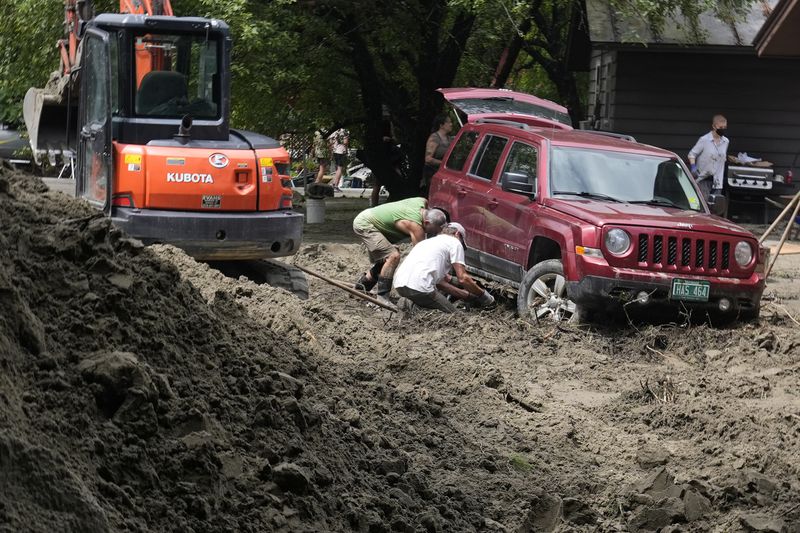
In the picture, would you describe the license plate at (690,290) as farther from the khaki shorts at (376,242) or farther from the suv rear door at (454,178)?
the khaki shorts at (376,242)

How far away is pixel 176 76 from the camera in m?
11.7

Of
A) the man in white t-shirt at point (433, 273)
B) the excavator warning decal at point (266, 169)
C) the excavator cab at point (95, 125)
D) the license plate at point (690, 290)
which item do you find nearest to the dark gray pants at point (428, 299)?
the man in white t-shirt at point (433, 273)

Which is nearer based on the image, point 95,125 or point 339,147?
point 95,125

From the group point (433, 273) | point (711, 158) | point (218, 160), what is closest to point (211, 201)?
point (218, 160)

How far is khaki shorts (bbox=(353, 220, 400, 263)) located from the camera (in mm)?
13320

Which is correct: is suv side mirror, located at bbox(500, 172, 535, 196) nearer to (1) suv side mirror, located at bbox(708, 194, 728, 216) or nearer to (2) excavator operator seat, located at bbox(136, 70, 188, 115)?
(1) suv side mirror, located at bbox(708, 194, 728, 216)

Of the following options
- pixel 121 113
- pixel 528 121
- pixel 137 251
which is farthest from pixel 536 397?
pixel 528 121

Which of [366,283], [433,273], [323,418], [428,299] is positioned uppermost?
[323,418]

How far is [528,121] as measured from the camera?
16250 millimetres

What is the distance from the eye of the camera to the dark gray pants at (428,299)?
1170cm

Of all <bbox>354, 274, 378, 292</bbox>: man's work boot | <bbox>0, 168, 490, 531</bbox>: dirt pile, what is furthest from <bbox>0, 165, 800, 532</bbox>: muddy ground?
<bbox>354, 274, 378, 292</bbox>: man's work boot

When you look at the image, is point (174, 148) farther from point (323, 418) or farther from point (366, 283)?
point (323, 418)

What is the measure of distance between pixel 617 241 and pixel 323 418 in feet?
16.7

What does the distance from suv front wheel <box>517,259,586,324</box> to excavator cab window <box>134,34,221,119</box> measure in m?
3.53
